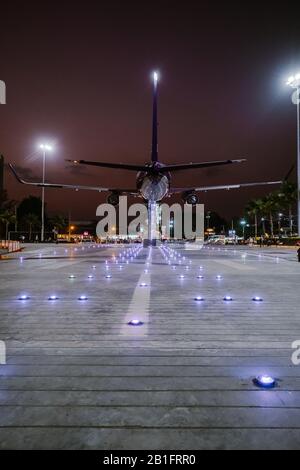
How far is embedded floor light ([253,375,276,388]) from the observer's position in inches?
147

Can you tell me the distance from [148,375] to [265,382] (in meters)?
1.25

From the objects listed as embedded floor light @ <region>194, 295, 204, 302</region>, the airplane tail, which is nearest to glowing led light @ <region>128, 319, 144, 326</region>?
embedded floor light @ <region>194, 295, 204, 302</region>

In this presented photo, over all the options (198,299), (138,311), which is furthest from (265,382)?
(198,299)

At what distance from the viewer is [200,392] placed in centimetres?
360

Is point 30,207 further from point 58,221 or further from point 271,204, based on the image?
point 271,204

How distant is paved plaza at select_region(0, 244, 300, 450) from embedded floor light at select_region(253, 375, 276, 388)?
75 millimetres

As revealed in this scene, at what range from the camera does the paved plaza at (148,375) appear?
283cm

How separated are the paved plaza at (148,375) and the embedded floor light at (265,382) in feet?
0.24

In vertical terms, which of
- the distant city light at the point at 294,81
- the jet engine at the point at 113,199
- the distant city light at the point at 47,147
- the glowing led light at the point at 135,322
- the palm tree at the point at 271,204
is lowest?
the glowing led light at the point at 135,322

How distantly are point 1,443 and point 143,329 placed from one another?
3592 millimetres

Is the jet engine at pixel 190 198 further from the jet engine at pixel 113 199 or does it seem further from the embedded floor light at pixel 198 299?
the embedded floor light at pixel 198 299

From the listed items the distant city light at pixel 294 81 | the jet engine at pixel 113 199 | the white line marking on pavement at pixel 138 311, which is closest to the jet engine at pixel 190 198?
the jet engine at pixel 113 199

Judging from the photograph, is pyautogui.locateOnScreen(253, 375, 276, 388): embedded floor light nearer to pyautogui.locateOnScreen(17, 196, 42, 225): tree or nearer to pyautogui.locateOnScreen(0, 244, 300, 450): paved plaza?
pyautogui.locateOnScreen(0, 244, 300, 450): paved plaza
